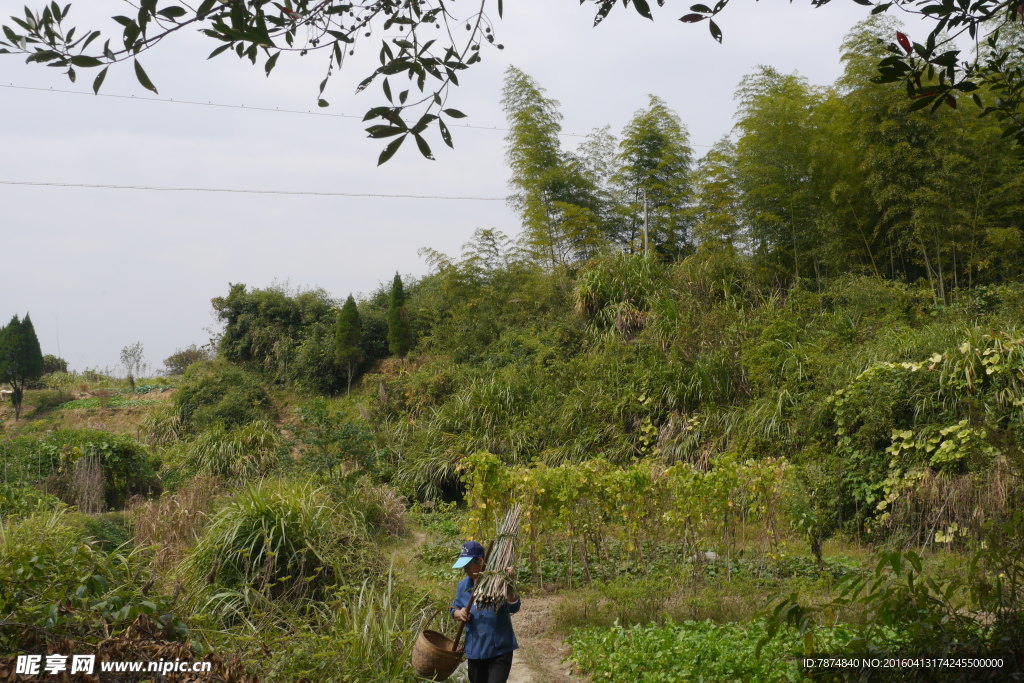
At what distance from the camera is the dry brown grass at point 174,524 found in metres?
6.16

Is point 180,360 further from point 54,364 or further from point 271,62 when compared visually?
point 271,62

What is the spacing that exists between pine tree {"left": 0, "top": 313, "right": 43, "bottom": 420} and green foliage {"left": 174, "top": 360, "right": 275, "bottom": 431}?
24.9 feet

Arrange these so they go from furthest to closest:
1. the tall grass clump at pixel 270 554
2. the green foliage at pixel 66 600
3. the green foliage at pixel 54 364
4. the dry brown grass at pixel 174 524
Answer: the green foliage at pixel 54 364 < the dry brown grass at pixel 174 524 < the tall grass clump at pixel 270 554 < the green foliage at pixel 66 600

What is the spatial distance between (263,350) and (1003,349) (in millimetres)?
15772

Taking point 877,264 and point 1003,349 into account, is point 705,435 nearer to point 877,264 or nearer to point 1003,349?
point 1003,349

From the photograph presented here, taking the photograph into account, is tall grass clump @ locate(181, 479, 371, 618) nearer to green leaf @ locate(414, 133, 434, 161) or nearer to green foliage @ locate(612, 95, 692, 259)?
green leaf @ locate(414, 133, 434, 161)

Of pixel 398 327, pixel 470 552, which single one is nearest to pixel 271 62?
pixel 470 552

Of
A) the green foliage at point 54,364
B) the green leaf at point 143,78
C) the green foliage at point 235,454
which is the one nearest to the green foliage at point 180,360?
the green foliage at point 54,364

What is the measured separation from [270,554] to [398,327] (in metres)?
11.9

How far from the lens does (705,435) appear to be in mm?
9383

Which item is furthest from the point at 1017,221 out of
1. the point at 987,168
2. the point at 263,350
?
the point at 263,350

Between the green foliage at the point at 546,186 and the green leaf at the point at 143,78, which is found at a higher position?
the green foliage at the point at 546,186

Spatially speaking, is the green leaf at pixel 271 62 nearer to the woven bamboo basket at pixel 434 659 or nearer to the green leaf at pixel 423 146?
the green leaf at pixel 423 146

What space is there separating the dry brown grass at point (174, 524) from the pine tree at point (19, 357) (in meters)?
15.1
